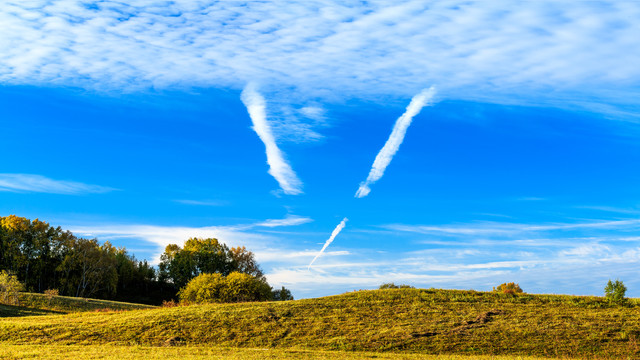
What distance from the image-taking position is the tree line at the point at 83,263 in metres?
91.2

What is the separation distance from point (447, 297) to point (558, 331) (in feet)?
40.6

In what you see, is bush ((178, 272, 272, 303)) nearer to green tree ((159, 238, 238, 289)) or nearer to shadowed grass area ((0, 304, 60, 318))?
shadowed grass area ((0, 304, 60, 318))

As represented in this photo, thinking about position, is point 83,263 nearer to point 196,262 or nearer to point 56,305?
point 196,262

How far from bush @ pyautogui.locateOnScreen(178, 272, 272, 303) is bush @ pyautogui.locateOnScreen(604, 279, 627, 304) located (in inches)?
1601

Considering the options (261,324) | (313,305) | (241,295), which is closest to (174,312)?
(261,324)

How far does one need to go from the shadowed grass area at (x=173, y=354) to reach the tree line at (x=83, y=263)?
56.6 m

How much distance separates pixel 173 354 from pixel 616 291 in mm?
37523

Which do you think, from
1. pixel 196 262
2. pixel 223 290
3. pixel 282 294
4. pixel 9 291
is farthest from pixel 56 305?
pixel 282 294

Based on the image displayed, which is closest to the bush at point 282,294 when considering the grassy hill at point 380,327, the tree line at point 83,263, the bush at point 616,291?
the tree line at point 83,263

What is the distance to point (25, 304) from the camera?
57531mm

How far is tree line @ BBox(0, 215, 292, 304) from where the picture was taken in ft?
299

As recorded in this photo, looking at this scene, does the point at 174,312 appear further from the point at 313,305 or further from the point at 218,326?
the point at 313,305

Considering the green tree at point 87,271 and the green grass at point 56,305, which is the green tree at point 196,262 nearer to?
the green tree at point 87,271

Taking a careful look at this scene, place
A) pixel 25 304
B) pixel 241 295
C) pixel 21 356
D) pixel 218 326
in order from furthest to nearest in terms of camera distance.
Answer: pixel 241 295, pixel 25 304, pixel 218 326, pixel 21 356
